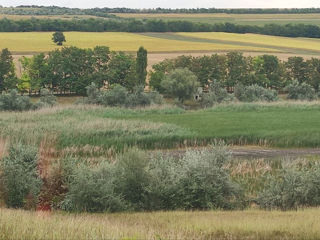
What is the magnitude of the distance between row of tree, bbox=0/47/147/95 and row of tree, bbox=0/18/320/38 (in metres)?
60.9

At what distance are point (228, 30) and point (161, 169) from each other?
13259cm

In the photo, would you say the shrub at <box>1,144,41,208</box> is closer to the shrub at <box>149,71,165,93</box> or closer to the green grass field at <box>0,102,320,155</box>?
the green grass field at <box>0,102,320,155</box>

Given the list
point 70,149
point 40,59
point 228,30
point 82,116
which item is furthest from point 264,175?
point 228,30

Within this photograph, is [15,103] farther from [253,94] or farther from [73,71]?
[253,94]

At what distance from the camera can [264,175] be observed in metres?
29.8

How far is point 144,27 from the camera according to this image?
14988cm

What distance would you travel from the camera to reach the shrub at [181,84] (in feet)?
231

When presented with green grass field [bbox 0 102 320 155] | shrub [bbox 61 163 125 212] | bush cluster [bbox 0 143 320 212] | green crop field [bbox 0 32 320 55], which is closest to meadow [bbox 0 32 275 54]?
green crop field [bbox 0 32 320 55]

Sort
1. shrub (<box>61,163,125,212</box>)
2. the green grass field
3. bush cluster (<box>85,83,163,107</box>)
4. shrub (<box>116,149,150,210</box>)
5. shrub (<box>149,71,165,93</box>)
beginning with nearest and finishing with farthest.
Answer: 1. shrub (<box>61,163,125,212</box>)
2. shrub (<box>116,149,150,210</box>)
3. the green grass field
4. bush cluster (<box>85,83,163,107</box>)
5. shrub (<box>149,71,165,93</box>)

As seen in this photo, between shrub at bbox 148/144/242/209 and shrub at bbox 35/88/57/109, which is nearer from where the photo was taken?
shrub at bbox 148/144/242/209

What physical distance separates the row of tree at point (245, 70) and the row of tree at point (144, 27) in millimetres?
64257

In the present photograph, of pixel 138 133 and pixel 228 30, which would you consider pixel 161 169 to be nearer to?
pixel 138 133

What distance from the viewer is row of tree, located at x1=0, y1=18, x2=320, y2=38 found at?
13862 centimetres

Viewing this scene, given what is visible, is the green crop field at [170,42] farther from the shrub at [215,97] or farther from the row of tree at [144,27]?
the shrub at [215,97]
